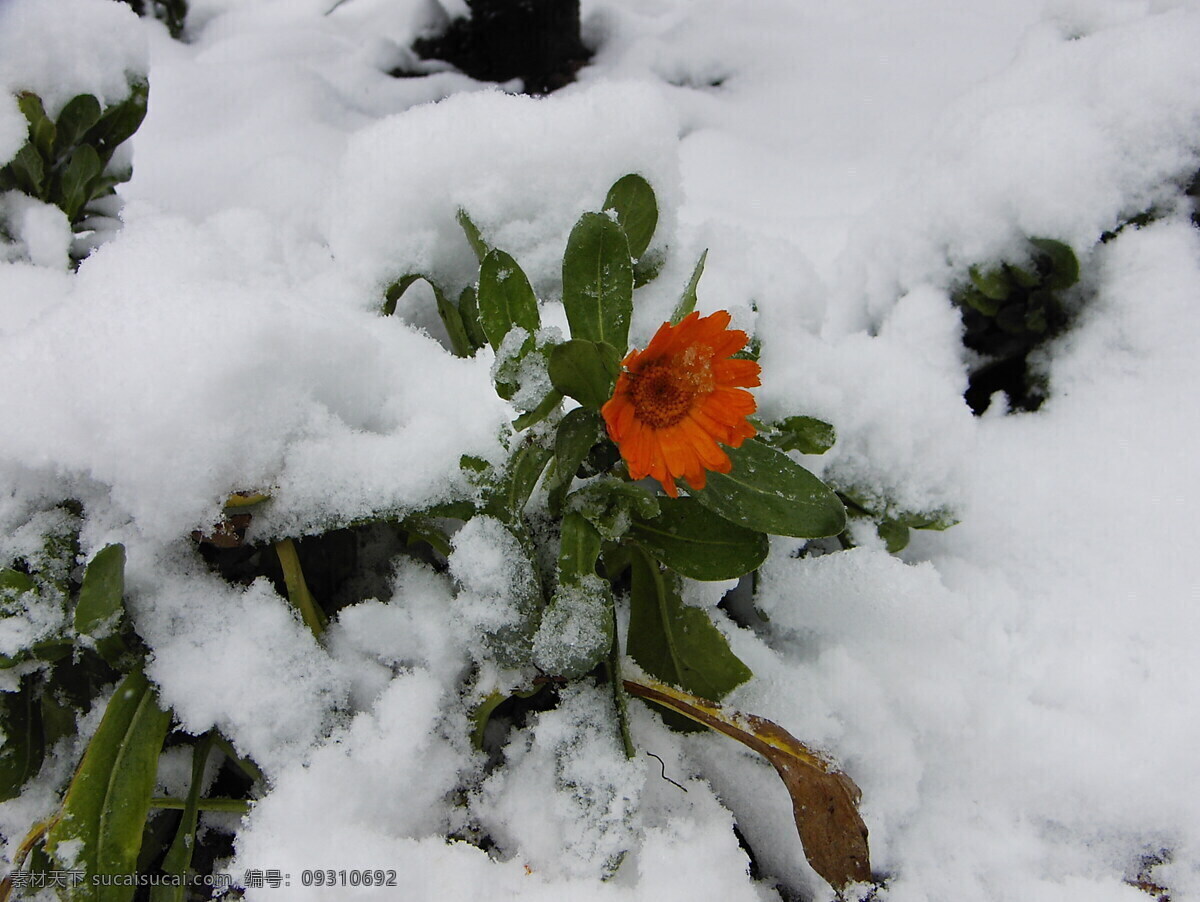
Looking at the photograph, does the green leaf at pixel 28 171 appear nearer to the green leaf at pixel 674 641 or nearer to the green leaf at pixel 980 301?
the green leaf at pixel 674 641

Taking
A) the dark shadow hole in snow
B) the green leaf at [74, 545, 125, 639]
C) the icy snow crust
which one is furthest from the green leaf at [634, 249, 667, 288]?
the dark shadow hole in snow

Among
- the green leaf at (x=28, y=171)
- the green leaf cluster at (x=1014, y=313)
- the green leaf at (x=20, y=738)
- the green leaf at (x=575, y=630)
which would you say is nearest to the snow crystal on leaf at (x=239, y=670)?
the green leaf at (x=20, y=738)

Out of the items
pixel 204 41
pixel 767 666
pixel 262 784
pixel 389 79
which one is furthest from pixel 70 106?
pixel 204 41

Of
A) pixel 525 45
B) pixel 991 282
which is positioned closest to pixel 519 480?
pixel 991 282

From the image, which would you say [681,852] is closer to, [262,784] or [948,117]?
[262,784]

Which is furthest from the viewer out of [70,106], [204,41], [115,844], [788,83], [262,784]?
[204,41]

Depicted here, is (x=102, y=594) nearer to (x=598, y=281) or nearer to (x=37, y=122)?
(x=598, y=281)
